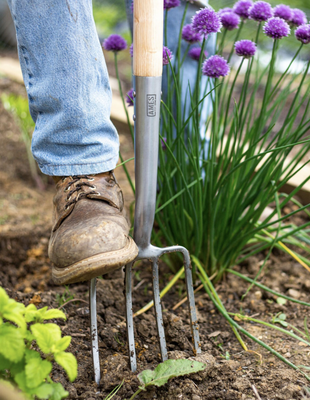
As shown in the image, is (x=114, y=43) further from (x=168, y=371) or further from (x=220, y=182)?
(x=168, y=371)

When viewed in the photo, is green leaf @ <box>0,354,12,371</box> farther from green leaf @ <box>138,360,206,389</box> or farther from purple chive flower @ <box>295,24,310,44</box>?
purple chive flower @ <box>295,24,310,44</box>

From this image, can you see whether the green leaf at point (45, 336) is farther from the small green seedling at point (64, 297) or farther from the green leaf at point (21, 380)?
the small green seedling at point (64, 297)

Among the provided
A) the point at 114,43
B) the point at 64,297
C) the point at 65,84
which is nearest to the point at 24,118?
the point at 114,43

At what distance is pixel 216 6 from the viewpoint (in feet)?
12.4

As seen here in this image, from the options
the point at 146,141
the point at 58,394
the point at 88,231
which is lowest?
the point at 58,394

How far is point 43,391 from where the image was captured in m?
0.74

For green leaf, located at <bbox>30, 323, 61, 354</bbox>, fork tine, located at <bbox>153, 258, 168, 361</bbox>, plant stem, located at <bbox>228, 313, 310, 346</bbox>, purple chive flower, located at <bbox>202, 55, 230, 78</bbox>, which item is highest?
purple chive flower, located at <bbox>202, 55, 230, 78</bbox>

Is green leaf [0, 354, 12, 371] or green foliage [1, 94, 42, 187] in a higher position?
green leaf [0, 354, 12, 371]

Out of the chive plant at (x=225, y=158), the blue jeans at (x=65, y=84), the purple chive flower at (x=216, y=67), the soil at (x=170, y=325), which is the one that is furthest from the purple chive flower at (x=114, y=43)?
the soil at (x=170, y=325)

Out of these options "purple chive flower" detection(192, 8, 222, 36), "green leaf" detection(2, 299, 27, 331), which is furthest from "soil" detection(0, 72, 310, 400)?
"purple chive flower" detection(192, 8, 222, 36)

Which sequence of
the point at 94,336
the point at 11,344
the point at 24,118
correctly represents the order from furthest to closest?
the point at 24,118 → the point at 94,336 → the point at 11,344

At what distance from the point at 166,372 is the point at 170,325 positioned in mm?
247

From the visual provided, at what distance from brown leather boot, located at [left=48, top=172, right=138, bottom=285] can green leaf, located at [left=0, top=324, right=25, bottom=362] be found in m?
0.29

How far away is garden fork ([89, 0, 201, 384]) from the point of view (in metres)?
1.02
